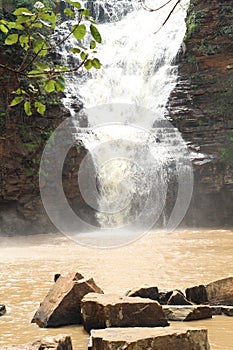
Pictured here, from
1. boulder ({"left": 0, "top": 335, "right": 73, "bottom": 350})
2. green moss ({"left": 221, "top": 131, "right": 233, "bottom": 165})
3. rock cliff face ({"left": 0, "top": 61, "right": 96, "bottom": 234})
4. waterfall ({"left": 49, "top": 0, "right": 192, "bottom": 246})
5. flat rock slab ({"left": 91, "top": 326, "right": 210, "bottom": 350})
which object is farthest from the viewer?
green moss ({"left": 221, "top": 131, "right": 233, "bottom": 165})

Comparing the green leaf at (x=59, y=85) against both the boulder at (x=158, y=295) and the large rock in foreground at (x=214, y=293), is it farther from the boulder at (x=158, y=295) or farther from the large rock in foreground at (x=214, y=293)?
the large rock in foreground at (x=214, y=293)

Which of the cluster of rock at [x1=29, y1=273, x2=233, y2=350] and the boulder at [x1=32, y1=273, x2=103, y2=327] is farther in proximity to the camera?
the boulder at [x1=32, y1=273, x2=103, y2=327]

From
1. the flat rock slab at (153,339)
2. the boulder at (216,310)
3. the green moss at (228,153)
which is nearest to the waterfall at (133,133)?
the green moss at (228,153)

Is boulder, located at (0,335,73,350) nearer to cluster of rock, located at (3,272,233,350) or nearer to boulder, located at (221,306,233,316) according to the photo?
cluster of rock, located at (3,272,233,350)

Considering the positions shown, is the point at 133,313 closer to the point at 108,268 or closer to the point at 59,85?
the point at 59,85

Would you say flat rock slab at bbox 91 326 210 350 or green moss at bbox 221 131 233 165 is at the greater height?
green moss at bbox 221 131 233 165

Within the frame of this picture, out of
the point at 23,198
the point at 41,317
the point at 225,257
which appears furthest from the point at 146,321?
the point at 23,198

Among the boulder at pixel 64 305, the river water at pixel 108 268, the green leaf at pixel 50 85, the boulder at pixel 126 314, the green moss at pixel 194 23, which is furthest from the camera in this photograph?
the green moss at pixel 194 23

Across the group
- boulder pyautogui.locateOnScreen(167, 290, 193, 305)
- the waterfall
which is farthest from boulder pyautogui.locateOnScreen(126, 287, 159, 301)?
the waterfall

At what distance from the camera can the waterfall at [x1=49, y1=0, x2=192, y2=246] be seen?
1352 centimetres

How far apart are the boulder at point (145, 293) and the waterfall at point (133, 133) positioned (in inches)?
271

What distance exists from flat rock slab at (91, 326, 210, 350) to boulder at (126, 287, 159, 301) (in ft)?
3.94

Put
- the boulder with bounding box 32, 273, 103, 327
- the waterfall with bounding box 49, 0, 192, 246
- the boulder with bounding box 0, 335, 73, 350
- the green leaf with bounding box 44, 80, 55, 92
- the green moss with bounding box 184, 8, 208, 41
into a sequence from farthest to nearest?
1. the green moss with bounding box 184, 8, 208, 41
2. the waterfall with bounding box 49, 0, 192, 246
3. the boulder with bounding box 32, 273, 103, 327
4. the boulder with bounding box 0, 335, 73, 350
5. the green leaf with bounding box 44, 80, 55, 92

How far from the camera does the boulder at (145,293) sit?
3992mm
